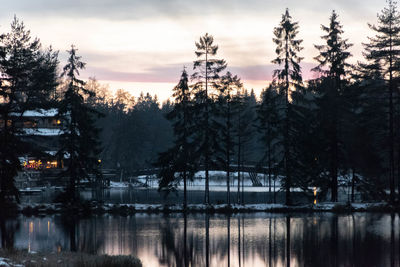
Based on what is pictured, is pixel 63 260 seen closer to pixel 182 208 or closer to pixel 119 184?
pixel 182 208

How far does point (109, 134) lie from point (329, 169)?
9017cm

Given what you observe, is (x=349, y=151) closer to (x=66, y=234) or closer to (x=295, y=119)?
(x=295, y=119)

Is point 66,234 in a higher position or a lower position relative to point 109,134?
lower

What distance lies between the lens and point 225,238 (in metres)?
32.0

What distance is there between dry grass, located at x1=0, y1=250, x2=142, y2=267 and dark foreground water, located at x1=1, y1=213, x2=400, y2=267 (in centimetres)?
273

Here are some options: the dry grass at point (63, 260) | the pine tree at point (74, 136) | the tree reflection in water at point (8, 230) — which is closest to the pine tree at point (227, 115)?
the pine tree at point (74, 136)

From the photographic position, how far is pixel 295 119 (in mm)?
50625

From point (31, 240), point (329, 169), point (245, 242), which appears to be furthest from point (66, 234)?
point (329, 169)

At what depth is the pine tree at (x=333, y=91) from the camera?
51.6m

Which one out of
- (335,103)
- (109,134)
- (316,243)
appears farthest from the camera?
(109,134)

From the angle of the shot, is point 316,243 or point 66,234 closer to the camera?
point 316,243

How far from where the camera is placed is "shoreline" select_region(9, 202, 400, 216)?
4775cm

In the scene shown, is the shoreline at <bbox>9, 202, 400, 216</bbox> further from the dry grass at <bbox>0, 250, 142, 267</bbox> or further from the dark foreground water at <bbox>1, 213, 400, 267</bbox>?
the dry grass at <bbox>0, 250, 142, 267</bbox>

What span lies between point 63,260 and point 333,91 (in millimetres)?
36873
